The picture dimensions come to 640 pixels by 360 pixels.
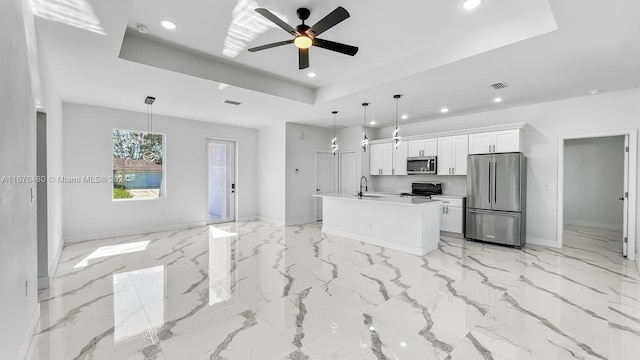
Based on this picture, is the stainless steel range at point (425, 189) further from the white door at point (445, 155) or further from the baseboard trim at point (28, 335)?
the baseboard trim at point (28, 335)

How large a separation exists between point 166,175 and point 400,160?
212 inches

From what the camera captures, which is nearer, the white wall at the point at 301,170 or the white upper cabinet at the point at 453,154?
the white upper cabinet at the point at 453,154

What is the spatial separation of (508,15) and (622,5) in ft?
2.59

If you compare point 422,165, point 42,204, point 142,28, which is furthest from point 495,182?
point 42,204

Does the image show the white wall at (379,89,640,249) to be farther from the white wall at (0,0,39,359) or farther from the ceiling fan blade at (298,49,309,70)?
the white wall at (0,0,39,359)

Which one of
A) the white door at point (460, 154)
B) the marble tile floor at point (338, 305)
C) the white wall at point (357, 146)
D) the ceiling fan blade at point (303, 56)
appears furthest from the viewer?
the white wall at point (357, 146)

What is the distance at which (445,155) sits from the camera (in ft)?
20.2

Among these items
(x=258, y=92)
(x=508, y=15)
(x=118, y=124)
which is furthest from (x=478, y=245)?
(x=118, y=124)

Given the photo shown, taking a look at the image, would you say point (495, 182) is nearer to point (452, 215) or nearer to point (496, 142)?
point (496, 142)

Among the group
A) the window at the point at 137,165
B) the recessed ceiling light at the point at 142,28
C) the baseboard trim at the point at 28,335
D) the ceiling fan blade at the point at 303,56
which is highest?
the recessed ceiling light at the point at 142,28

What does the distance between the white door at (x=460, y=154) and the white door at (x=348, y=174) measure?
253 centimetres

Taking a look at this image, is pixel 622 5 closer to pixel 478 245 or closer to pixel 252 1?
pixel 252 1

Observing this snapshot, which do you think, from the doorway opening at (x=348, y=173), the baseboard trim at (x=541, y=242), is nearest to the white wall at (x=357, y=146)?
the doorway opening at (x=348, y=173)

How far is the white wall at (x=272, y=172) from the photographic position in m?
7.21
